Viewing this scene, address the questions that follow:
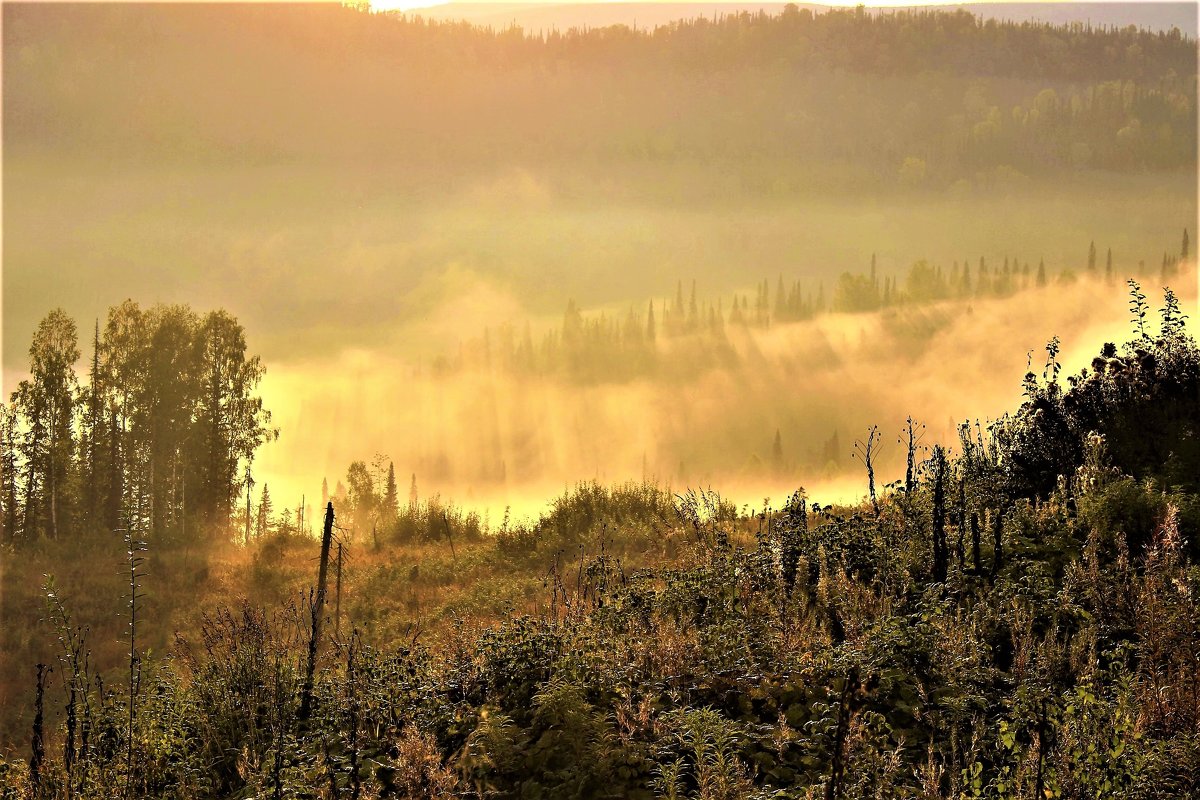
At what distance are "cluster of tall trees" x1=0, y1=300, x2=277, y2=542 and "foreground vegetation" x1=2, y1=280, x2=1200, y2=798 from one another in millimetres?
31412

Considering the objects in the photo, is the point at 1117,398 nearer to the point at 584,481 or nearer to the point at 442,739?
the point at 442,739

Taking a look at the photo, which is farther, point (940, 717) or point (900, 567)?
point (900, 567)

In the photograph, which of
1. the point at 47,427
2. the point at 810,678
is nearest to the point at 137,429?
the point at 47,427

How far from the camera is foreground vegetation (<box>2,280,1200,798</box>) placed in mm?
8344

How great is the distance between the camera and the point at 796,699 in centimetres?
988

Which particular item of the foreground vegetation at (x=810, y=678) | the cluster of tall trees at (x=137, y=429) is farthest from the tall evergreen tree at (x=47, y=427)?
the foreground vegetation at (x=810, y=678)

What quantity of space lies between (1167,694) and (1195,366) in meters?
9.76

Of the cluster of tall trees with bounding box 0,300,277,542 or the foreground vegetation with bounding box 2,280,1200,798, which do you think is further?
the cluster of tall trees with bounding box 0,300,277,542

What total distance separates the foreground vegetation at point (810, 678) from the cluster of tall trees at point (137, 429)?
103 ft

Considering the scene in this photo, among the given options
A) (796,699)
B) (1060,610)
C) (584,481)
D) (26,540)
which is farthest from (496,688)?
(26,540)

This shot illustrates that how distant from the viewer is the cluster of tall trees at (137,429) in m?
44.2

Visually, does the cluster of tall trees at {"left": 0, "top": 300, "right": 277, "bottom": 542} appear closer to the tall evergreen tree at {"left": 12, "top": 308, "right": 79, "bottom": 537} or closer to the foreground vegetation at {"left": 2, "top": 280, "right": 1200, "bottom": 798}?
the tall evergreen tree at {"left": 12, "top": 308, "right": 79, "bottom": 537}

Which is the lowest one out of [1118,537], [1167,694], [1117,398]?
[1167,694]

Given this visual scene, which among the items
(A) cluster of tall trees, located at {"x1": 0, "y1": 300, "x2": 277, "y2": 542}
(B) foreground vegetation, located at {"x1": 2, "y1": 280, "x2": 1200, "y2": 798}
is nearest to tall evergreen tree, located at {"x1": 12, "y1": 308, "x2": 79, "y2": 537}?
(A) cluster of tall trees, located at {"x1": 0, "y1": 300, "x2": 277, "y2": 542}
